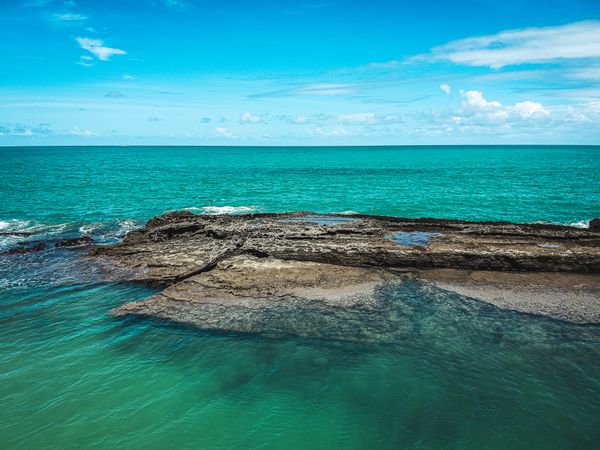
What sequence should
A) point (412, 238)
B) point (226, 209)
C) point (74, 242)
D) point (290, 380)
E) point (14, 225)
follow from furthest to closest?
point (226, 209), point (14, 225), point (74, 242), point (412, 238), point (290, 380)

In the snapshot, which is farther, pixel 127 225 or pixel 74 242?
pixel 127 225

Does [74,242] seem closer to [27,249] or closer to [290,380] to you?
[27,249]

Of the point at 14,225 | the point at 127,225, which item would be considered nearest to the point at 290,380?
the point at 127,225

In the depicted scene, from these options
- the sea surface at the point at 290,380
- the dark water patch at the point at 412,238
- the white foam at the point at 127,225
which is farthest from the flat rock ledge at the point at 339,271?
the white foam at the point at 127,225

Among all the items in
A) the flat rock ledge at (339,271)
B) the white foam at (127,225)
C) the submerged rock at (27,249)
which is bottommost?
the white foam at (127,225)

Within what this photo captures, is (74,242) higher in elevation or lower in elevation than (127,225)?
higher

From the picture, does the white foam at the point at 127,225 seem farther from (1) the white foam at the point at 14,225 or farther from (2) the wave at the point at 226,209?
(2) the wave at the point at 226,209

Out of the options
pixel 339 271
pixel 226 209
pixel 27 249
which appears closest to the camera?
pixel 339 271

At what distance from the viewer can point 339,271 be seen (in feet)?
55.7

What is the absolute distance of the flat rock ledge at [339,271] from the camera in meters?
14.1

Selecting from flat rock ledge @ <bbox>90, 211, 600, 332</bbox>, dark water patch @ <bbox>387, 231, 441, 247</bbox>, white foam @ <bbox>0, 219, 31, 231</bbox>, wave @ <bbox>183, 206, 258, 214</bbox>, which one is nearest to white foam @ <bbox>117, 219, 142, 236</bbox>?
white foam @ <bbox>0, 219, 31, 231</bbox>

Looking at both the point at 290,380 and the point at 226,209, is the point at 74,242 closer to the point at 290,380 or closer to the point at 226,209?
the point at 226,209

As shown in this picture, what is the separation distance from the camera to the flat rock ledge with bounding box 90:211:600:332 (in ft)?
46.1

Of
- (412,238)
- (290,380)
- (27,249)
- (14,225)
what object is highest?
(412,238)
